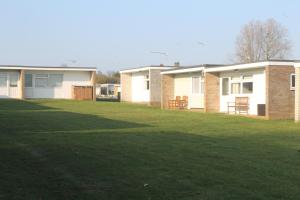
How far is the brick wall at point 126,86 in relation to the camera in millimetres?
50906

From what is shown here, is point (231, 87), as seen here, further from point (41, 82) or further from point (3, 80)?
point (3, 80)

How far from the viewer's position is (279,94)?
83.9ft

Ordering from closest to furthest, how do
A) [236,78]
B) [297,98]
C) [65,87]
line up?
1. [297,98]
2. [236,78]
3. [65,87]

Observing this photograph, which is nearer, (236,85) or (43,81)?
(236,85)

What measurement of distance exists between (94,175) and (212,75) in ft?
80.3

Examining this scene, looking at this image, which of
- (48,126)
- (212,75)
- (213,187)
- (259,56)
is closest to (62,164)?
(213,187)

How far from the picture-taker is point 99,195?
694 centimetres

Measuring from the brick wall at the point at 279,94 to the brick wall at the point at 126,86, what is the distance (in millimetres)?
26235

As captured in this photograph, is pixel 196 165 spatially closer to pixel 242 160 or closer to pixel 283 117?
pixel 242 160

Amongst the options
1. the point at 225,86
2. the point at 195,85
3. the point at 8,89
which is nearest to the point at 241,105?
the point at 225,86

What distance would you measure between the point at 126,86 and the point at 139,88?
333 cm

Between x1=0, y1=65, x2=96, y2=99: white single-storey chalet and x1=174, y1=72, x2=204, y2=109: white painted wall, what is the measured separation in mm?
11307

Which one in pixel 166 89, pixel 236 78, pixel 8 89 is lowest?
pixel 166 89

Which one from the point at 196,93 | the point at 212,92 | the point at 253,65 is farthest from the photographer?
the point at 196,93
